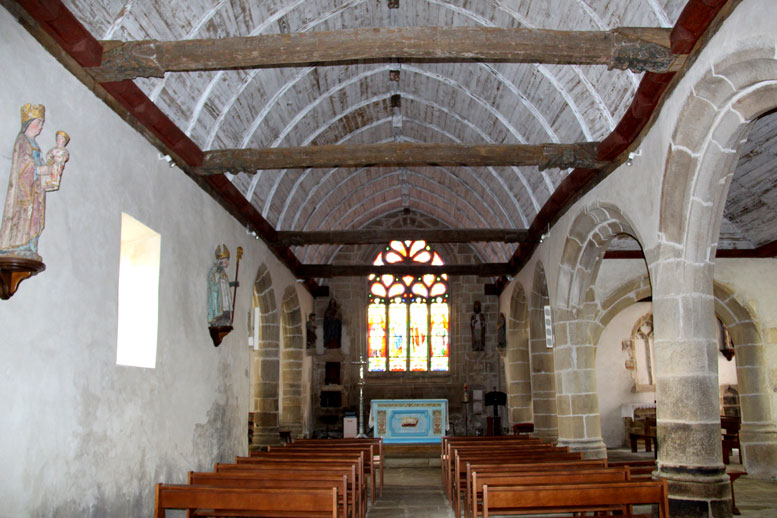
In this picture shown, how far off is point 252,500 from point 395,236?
7.39 metres

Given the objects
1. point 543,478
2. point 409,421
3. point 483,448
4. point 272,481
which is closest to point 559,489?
point 543,478

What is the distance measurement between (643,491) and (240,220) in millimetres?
6747

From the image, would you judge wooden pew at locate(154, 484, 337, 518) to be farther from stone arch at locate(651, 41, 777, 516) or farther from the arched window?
the arched window

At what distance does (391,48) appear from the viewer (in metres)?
5.73

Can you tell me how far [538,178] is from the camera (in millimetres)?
11031

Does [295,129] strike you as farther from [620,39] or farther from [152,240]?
[620,39]

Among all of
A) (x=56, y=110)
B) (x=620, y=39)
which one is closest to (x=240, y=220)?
(x=56, y=110)

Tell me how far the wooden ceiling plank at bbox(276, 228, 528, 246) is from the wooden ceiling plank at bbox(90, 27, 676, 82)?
6.41 meters

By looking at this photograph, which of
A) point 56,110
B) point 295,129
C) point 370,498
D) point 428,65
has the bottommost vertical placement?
point 370,498

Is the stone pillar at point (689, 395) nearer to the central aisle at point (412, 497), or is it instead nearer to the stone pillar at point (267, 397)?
the central aisle at point (412, 497)

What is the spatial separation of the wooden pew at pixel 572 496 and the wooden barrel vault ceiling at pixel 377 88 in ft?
11.4

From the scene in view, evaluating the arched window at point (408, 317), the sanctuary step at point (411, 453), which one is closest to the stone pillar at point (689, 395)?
the sanctuary step at point (411, 453)

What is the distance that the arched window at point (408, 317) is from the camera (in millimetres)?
19188

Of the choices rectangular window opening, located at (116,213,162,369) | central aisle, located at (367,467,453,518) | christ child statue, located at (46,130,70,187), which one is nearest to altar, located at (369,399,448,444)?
central aisle, located at (367,467,453,518)
